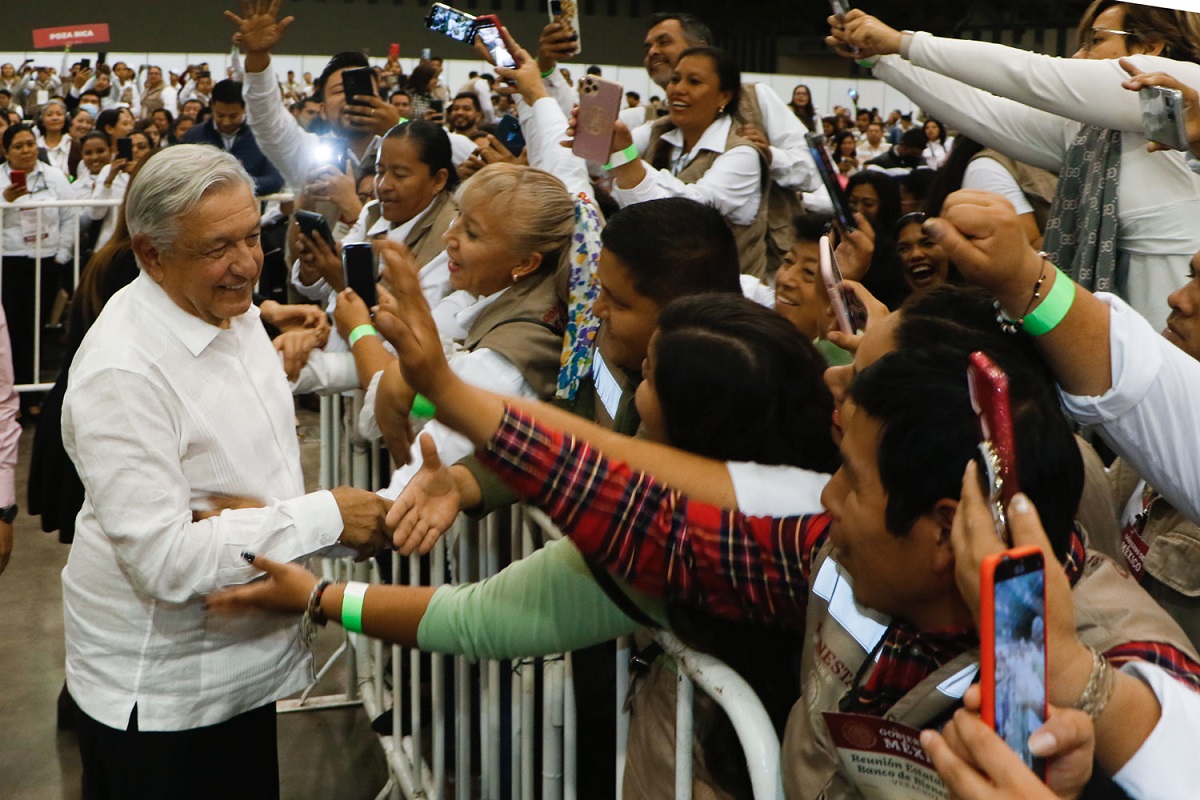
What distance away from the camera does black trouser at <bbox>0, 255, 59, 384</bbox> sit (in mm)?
6879

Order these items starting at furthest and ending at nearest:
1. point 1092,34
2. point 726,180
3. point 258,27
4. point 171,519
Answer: point 258,27
point 726,180
point 1092,34
point 171,519

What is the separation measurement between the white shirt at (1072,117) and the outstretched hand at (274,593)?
1.67 meters

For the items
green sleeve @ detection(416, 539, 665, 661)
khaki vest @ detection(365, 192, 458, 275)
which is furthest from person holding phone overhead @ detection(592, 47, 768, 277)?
green sleeve @ detection(416, 539, 665, 661)

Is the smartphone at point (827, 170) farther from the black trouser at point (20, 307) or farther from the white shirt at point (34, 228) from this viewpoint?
the black trouser at point (20, 307)

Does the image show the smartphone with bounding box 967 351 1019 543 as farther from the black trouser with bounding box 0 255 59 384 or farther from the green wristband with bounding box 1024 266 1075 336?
the black trouser with bounding box 0 255 59 384

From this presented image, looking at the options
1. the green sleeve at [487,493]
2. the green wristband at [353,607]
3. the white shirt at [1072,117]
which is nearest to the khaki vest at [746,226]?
the white shirt at [1072,117]

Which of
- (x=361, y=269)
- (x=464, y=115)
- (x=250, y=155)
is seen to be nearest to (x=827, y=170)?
(x=361, y=269)

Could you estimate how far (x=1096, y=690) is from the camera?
0.98 meters

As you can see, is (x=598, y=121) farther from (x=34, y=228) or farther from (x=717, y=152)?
(x=34, y=228)

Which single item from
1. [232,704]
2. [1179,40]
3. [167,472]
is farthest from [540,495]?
[1179,40]

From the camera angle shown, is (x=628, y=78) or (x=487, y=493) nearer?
(x=487, y=493)

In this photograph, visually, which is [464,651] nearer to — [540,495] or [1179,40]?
[540,495]

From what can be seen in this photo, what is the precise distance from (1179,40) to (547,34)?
1975 mm

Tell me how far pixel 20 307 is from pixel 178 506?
591 centimetres
